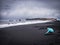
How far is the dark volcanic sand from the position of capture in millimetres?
3309

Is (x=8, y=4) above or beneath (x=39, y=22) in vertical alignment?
above

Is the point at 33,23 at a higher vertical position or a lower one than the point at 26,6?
lower

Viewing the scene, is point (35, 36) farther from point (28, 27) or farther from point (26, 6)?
point (26, 6)

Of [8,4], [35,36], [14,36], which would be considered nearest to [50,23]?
[35,36]

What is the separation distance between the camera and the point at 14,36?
11.2 ft

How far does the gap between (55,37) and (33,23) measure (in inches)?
29.8

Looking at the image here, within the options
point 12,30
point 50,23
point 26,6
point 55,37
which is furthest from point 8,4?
point 55,37

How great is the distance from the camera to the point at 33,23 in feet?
12.1

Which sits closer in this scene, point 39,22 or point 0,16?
point 0,16

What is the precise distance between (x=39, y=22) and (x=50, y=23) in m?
0.33

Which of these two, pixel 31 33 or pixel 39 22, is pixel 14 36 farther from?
pixel 39 22

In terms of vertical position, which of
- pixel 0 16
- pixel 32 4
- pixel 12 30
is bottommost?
pixel 12 30

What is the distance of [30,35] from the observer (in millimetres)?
3518

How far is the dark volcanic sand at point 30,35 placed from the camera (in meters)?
3.31
